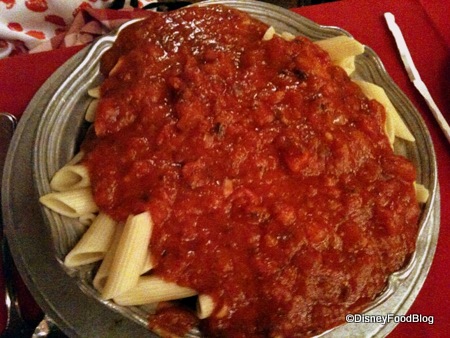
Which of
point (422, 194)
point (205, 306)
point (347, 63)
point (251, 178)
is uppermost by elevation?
point (347, 63)

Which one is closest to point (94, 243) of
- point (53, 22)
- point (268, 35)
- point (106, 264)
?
point (106, 264)

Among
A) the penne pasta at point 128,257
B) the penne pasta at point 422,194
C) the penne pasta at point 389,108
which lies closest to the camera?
the penne pasta at point 128,257

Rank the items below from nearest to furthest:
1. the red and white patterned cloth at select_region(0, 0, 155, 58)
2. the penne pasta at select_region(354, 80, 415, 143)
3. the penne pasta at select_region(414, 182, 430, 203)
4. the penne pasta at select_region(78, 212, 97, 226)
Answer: the penne pasta at select_region(78, 212, 97, 226), the penne pasta at select_region(414, 182, 430, 203), the penne pasta at select_region(354, 80, 415, 143), the red and white patterned cloth at select_region(0, 0, 155, 58)

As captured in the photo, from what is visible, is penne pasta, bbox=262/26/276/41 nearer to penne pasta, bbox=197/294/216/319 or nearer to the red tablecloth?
the red tablecloth

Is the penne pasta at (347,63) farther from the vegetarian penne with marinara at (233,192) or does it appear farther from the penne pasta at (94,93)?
the penne pasta at (94,93)

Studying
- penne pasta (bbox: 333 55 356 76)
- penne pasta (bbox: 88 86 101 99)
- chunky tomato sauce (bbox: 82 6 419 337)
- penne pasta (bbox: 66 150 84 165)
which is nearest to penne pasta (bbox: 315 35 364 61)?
penne pasta (bbox: 333 55 356 76)

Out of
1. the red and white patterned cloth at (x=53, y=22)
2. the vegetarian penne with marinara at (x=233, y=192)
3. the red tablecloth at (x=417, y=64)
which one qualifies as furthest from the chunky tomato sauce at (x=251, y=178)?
the red and white patterned cloth at (x=53, y=22)

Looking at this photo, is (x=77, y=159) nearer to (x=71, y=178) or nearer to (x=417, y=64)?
(x=71, y=178)
